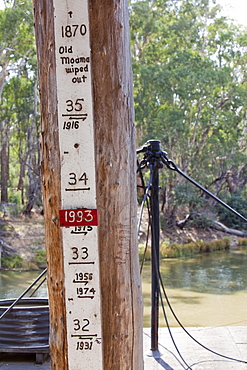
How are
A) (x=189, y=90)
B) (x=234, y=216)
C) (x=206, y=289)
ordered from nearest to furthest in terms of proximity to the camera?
(x=206, y=289) < (x=189, y=90) < (x=234, y=216)

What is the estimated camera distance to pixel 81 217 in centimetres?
210

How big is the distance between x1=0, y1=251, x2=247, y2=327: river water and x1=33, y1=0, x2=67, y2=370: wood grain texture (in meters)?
5.52

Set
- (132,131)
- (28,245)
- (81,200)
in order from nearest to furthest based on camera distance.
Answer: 1. (81,200)
2. (132,131)
3. (28,245)

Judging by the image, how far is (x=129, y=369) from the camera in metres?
2.21

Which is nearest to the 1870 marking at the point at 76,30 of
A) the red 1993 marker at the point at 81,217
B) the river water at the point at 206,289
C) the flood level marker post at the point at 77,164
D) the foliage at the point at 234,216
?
the flood level marker post at the point at 77,164

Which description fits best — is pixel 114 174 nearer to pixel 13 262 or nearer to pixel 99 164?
pixel 99 164

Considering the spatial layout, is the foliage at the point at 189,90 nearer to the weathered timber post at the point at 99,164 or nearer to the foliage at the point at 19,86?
the foliage at the point at 19,86

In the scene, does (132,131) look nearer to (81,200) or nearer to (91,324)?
(81,200)

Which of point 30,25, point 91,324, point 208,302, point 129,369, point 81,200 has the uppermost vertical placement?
point 30,25

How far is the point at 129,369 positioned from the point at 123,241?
565 millimetres

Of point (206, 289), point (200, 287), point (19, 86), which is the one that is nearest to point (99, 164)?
point (206, 289)

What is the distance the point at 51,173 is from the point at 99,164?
0.70 feet

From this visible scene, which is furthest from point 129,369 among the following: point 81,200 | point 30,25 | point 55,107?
point 30,25

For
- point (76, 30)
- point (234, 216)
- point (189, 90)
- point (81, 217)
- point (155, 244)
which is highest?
point (189, 90)
